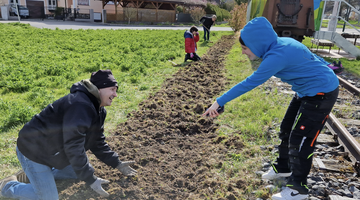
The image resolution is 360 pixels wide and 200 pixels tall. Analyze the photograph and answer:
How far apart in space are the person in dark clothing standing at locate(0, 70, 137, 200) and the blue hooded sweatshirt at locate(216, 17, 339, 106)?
126 centimetres

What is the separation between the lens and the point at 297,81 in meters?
2.74

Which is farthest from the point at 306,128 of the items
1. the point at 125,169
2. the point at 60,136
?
the point at 60,136

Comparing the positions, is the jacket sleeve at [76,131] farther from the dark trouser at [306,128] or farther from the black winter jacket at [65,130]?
the dark trouser at [306,128]

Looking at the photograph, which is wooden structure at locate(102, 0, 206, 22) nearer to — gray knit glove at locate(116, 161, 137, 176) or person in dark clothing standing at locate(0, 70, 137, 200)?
gray knit glove at locate(116, 161, 137, 176)

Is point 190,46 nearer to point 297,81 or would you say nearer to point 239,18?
point 297,81

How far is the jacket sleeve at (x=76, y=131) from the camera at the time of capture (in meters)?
2.44

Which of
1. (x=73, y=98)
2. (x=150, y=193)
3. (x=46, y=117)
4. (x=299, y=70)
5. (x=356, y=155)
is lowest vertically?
(x=150, y=193)

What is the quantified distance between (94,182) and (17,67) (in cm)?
665

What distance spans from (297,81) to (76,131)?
2260 mm

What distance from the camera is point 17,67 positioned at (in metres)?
7.89

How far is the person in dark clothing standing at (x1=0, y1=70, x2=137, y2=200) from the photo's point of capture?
2.47 m

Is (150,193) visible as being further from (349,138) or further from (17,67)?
(17,67)

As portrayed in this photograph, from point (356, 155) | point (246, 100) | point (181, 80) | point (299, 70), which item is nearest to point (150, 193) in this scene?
point (299, 70)

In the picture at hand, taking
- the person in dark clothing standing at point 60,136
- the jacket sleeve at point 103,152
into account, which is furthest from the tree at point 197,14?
the person in dark clothing standing at point 60,136
